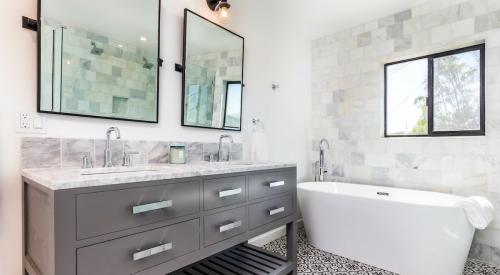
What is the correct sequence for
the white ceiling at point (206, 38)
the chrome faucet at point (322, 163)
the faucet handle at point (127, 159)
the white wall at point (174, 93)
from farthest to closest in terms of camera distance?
1. the chrome faucet at point (322, 163)
2. the white ceiling at point (206, 38)
3. the faucet handle at point (127, 159)
4. the white wall at point (174, 93)

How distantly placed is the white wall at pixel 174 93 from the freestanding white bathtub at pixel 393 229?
85 cm

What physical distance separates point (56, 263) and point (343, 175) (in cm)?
305

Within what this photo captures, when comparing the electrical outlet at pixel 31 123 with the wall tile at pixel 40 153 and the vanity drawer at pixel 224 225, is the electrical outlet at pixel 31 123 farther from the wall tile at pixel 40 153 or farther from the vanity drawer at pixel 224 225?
the vanity drawer at pixel 224 225

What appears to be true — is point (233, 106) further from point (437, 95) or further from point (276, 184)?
point (437, 95)

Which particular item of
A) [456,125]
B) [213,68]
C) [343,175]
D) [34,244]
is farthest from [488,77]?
[34,244]

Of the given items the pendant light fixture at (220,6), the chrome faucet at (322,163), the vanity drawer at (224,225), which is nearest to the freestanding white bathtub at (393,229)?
the chrome faucet at (322,163)

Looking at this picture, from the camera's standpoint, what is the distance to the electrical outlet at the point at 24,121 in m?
1.31

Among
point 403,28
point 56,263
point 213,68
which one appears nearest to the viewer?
point 56,263

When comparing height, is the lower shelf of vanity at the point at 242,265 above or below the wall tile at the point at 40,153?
below

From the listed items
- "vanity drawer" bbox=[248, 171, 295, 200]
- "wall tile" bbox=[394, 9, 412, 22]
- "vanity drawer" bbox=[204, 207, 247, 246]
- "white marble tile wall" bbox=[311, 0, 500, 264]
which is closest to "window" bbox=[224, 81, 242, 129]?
"vanity drawer" bbox=[248, 171, 295, 200]

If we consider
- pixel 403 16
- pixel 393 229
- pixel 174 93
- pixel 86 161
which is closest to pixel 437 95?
pixel 403 16

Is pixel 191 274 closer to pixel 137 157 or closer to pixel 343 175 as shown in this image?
pixel 137 157

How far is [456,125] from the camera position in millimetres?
2652

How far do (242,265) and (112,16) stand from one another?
6.15 ft
